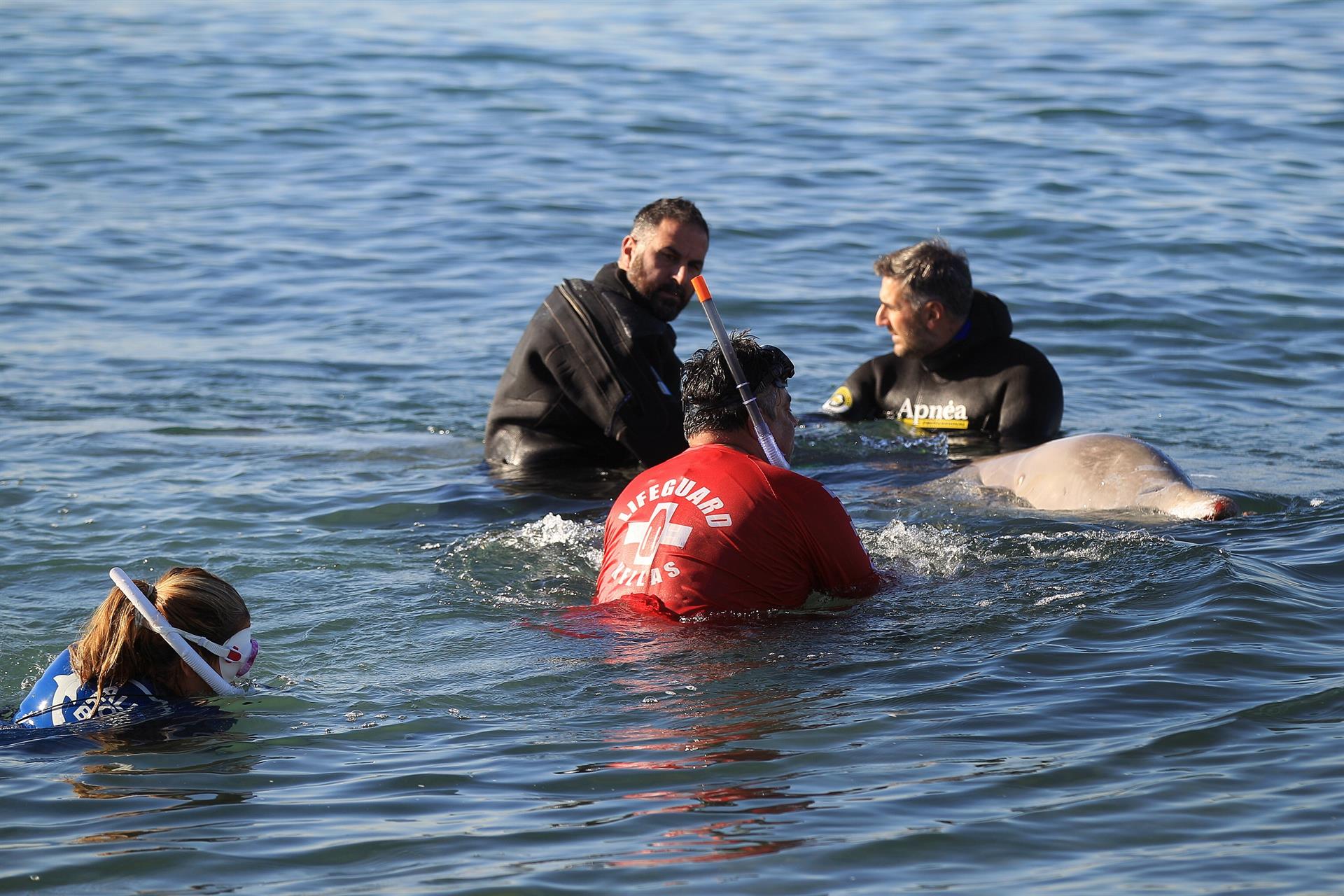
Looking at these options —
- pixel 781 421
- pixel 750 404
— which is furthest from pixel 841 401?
pixel 750 404

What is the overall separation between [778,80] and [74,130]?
7.99m

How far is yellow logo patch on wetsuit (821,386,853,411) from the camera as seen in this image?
8398mm

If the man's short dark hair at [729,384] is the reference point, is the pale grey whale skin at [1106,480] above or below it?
below

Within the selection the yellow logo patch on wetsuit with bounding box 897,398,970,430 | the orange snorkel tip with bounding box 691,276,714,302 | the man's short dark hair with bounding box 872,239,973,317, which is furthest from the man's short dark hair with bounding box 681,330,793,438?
the yellow logo patch on wetsuit with bounding box 897,398,970,430

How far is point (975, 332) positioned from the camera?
812 centimetres

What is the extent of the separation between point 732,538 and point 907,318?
11.1ft

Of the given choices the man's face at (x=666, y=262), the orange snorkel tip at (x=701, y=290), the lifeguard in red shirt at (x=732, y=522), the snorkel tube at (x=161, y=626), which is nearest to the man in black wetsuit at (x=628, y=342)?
the man's face at (x=666, y=262)

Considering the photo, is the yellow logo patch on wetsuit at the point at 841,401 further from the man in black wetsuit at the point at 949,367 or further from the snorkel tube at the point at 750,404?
the snorkel tube at the point at 750,404

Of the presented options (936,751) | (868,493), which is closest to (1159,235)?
(868,493)

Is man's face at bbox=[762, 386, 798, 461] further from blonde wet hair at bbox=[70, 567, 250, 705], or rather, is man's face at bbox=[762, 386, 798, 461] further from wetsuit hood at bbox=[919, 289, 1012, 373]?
wetsuit hood at bbox=[919, 289, 1012, 373]

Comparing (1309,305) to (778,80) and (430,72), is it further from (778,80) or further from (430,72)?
(430,72)

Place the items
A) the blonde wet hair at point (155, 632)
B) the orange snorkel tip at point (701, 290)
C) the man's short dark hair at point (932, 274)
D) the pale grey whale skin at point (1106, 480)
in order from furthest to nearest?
the man's short dark hair at point (932, 274), the pale grey whale skin at point (1106, 480), the orange snorkel tip at point (701, 290), the blonde wet hair at point (155, 632)

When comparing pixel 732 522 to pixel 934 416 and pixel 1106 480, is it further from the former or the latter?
pixel 934 416

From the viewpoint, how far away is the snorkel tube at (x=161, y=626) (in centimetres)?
420
